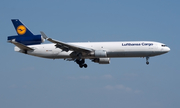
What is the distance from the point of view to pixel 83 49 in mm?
62188

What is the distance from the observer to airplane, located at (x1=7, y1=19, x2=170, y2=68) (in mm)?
62094

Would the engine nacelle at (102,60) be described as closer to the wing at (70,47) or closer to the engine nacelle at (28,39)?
the wing at (70,47)

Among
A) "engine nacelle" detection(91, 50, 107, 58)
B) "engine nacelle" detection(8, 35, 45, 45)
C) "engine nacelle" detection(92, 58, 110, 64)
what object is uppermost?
"engine nacelle" detection(8, 35, 45, 45)

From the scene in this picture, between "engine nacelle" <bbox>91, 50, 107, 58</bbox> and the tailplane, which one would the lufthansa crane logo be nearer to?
the tailplane

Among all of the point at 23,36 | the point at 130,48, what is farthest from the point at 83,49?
the point at 23,36

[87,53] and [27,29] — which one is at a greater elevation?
[27,29]

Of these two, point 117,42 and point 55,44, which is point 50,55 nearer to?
point 55,44

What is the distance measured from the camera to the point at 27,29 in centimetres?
6769

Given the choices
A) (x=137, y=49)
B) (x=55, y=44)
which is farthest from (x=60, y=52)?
(x=137, y=49)

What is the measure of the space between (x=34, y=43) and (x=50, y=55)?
3.47 meters

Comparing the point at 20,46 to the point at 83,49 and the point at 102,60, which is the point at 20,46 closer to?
the point at 83,49

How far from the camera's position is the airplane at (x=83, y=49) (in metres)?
62.1

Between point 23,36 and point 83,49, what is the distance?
458 inches

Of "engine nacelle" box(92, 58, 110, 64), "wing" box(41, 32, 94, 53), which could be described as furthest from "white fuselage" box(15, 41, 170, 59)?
"engine nacelle" box(92, 58, 110, 64)
